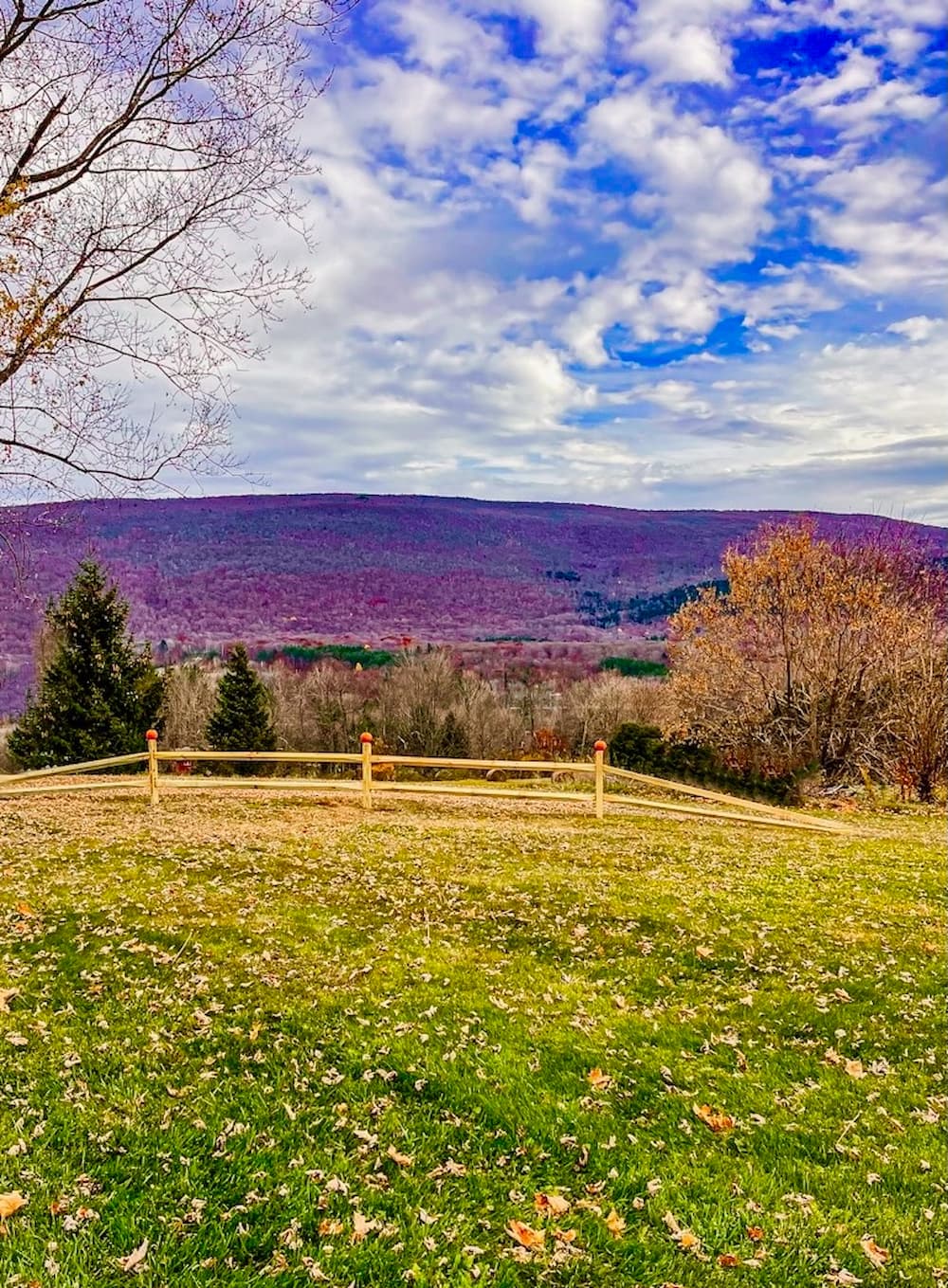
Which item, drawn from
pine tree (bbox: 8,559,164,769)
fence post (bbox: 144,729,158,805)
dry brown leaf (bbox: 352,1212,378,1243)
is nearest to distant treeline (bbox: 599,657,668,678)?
pine tree (bbox: 8,559,164,769)

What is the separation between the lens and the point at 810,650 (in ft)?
81.0

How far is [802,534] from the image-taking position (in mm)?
24672

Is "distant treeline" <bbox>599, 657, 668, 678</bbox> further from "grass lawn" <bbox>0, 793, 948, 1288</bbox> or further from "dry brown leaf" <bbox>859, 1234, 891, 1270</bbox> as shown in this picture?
"dry brown leaf" <bbox>859, 1234, 891, 1270</bbox>

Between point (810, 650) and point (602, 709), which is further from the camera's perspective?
point (602, 709)

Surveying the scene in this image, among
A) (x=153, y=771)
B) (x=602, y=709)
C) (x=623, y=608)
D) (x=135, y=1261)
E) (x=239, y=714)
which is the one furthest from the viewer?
(x=623, y=608)

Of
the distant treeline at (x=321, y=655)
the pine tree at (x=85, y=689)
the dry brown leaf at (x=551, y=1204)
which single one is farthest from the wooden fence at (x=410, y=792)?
the distant treeline at (x=321, y=655)

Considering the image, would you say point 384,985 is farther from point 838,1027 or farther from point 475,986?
point 838,1027

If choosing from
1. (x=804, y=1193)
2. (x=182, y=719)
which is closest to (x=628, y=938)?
(x=804, y=1193)

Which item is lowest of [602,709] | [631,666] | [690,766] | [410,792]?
[602,709]

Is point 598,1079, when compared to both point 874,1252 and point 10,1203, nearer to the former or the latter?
point 874,1252

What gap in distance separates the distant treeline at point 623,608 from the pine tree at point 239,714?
52024 mm

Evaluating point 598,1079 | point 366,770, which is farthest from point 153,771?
point 598,1079

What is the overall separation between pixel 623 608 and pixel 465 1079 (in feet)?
286

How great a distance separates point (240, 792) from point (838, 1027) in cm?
1385
